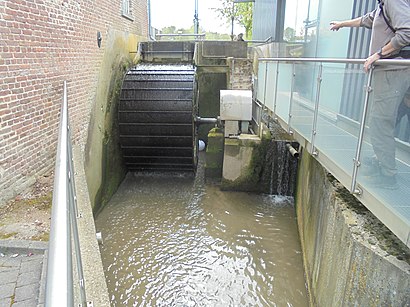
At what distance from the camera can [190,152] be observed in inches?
282

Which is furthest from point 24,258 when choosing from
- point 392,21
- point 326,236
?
point 392,21

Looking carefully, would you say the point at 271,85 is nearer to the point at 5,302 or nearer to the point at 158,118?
the point at 158,118

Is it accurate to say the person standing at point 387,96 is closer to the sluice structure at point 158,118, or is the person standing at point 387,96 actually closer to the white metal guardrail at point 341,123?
the white metal guardrail at point 341,123

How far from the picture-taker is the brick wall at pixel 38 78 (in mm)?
3070

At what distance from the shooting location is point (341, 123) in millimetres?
2947

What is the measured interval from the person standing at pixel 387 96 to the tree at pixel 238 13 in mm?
19880

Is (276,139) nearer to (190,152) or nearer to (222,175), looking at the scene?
(222,175)

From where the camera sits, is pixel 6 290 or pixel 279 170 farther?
pixel 279 170

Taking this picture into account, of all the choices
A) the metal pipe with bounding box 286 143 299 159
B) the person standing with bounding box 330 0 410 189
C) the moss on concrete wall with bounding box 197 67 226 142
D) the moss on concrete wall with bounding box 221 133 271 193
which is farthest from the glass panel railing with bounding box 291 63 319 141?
the moss on concrete wall with bounding box 197 67 226 142

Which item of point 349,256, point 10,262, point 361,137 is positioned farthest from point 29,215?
point 361,137

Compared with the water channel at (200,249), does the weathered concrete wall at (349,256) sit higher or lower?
higher

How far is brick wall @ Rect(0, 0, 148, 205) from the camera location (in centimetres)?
307

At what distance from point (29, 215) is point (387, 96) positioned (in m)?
2.64

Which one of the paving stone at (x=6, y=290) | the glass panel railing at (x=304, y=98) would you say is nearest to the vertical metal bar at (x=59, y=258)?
the paving stone at (x=6, y=290)
